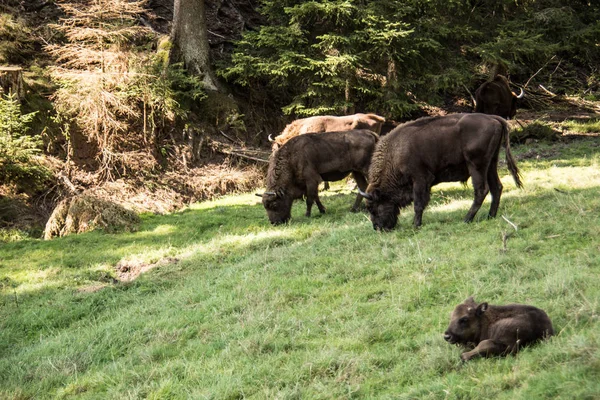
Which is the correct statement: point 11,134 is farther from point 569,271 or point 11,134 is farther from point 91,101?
point 569,271

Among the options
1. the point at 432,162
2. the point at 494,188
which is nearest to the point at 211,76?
the point at 432,162

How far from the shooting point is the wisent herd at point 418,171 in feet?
19.2

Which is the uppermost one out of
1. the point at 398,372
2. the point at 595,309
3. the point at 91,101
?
the point at 91,101

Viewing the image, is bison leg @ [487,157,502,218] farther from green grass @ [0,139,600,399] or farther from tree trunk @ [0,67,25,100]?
tree trunk @ [0,67,25,100]

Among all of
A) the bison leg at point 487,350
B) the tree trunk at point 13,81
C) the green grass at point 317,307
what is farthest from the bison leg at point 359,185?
the tree trunk at point 13,81

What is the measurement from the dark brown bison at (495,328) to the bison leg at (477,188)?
5.41 metres

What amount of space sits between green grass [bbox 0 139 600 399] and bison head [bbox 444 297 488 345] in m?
0.16

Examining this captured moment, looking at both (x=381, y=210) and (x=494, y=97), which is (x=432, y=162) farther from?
(x=494, y=97)

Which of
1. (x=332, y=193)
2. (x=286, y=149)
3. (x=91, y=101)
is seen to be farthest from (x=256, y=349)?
(x=91, y=101)

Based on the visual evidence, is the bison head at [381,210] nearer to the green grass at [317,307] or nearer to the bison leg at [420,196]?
the green grass at [317,307]

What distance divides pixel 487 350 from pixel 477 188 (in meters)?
5.87

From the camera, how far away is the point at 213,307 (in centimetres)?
904

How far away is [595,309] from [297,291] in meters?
4.19

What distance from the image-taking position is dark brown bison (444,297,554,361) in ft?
18.7
